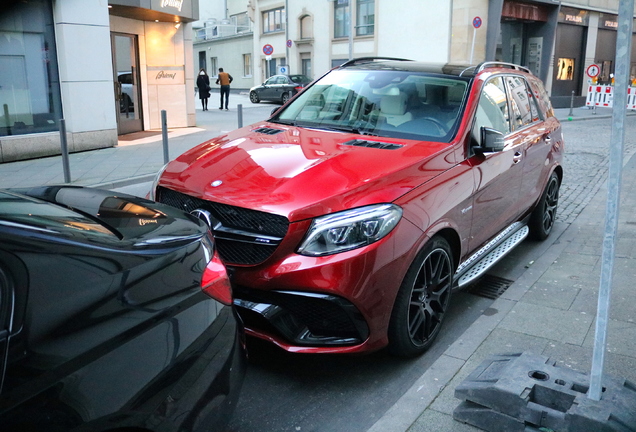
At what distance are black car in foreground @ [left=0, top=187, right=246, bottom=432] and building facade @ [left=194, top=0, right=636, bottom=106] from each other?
2465 centimetres

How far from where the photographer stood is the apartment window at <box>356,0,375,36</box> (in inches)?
1288

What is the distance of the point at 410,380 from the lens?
11.3 ft

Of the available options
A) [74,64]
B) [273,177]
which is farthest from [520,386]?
[74,64]

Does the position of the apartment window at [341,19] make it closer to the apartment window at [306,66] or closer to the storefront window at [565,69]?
the apartment window at [306,66]

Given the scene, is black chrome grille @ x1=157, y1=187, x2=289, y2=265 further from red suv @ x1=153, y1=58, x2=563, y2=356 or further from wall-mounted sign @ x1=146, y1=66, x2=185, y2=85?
wall-mounted sign @ x1=146, y1=66, x2=185, y2=85

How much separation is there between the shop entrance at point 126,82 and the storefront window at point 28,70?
11.5 ft

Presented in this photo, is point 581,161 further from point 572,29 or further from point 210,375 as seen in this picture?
point 572,29

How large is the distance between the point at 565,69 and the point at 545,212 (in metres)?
27.5

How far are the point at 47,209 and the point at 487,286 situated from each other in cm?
372

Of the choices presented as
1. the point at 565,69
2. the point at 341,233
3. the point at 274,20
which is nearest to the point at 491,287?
the point at 341,233

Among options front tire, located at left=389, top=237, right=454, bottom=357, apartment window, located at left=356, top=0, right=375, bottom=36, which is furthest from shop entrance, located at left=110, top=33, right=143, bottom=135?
apartment window, located at left=356, top=0, right=375, bottom=36

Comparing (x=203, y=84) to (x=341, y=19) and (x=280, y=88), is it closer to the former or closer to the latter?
(x=280, y=88)

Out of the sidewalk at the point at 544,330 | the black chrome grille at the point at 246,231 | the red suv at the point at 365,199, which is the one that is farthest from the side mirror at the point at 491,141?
the black chrome grille at the point at 246,231

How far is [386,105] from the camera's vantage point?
453 centimetres
